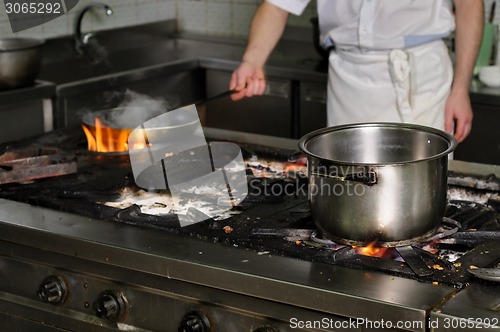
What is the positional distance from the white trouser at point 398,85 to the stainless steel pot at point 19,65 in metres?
1.31

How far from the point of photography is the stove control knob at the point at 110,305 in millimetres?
1923

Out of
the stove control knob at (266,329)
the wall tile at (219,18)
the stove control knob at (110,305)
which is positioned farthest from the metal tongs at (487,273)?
the wall tile at (219,18)

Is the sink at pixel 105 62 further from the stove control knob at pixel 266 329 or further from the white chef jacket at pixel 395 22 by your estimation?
the stove control knob at pixel 266 329

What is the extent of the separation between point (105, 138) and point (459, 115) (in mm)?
1140

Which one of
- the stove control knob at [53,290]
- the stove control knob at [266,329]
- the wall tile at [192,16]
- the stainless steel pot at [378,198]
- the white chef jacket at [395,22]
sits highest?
the white chef jacket at [395,22]

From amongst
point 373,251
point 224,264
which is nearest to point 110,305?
point 224,264

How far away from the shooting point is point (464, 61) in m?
2.87

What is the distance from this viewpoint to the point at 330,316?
5.46 feet

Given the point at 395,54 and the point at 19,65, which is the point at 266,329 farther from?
the point at 19,65

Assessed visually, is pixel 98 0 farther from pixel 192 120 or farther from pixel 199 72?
pixel 192 120

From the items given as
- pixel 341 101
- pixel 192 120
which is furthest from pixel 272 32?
pixel 192 120

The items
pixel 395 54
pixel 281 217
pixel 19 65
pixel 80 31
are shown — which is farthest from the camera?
pixel 80 31

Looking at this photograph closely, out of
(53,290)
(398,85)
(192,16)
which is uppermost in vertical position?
(398,85)

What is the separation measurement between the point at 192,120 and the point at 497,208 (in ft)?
3.05
